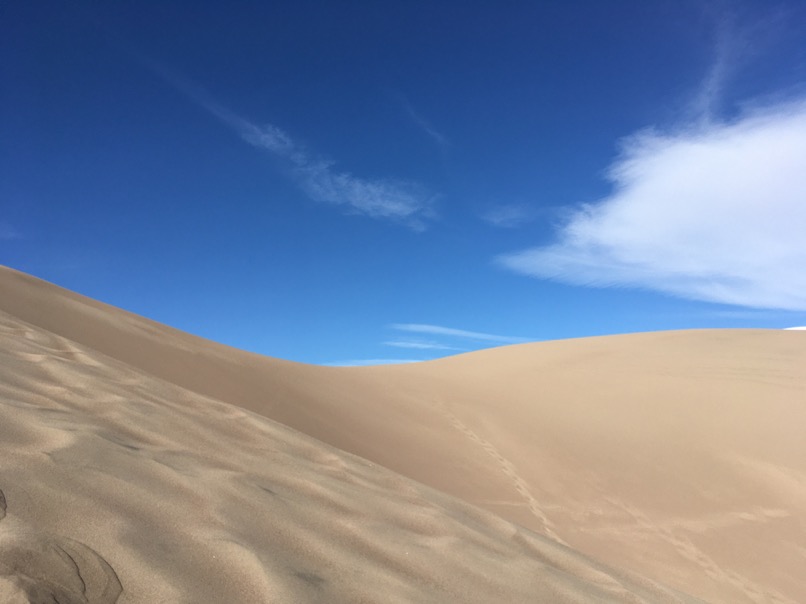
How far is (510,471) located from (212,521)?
590 centimetres

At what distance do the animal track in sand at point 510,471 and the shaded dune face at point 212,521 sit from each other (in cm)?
256

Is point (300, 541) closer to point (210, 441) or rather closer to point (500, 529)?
point (210, 441)

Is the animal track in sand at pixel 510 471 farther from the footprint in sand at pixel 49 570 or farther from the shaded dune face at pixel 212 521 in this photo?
the footprint in sand at pixel 49 570

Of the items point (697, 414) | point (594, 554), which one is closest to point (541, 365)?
point (697, 414)

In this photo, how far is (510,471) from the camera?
24.6ft

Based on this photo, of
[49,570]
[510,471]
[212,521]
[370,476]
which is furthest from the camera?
[510,471]

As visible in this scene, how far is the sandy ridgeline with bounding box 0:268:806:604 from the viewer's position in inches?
72.8

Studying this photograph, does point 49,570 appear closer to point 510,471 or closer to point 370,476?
point 370,476

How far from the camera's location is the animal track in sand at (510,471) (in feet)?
20.0

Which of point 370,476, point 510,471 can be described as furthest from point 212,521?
point 510,471

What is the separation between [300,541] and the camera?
220 centimetres

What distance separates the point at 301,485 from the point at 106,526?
1217mm

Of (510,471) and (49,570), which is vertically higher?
(510,471)

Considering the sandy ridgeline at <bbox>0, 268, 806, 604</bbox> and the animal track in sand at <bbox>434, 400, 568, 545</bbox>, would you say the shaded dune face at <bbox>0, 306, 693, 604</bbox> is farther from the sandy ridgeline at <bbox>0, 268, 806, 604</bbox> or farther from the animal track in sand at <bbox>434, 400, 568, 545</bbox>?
the animal track in sand at <bbox>434, 400, 568, 545</bbox>
